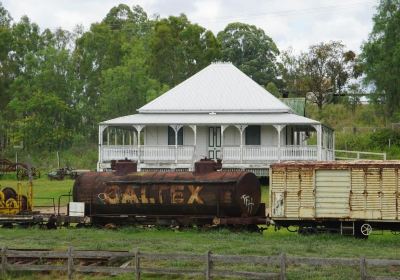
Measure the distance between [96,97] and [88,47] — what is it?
221 inches

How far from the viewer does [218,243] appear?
91.8 feet

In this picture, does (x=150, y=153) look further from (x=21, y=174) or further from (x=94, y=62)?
(x=94, y=62)

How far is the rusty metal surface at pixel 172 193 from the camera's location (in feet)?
105

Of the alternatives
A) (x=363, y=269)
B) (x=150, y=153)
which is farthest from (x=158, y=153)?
(x=363, y=269)

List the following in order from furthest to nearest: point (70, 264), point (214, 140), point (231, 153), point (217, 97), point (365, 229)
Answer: point (217, 97) < point (214, 140) < point (231, 153) < point (365, 229) < point (70, 264)

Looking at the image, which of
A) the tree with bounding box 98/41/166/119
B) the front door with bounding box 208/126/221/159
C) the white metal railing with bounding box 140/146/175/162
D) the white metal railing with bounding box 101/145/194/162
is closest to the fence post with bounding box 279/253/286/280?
the white metal railing with bounding box 101/145/194/162

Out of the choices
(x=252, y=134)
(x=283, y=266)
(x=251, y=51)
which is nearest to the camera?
(x=283, y=266)

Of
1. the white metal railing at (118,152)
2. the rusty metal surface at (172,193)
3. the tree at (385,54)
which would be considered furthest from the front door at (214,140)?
the tree at (385,54)

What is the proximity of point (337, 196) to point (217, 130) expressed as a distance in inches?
917

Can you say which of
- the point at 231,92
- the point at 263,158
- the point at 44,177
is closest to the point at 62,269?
the point at 263,158

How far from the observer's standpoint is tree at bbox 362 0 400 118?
232 ft

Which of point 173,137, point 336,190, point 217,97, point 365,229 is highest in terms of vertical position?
point 217,97

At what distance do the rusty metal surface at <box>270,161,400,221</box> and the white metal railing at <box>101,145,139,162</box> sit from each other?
2088 centimetres

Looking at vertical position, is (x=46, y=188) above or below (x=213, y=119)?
below
